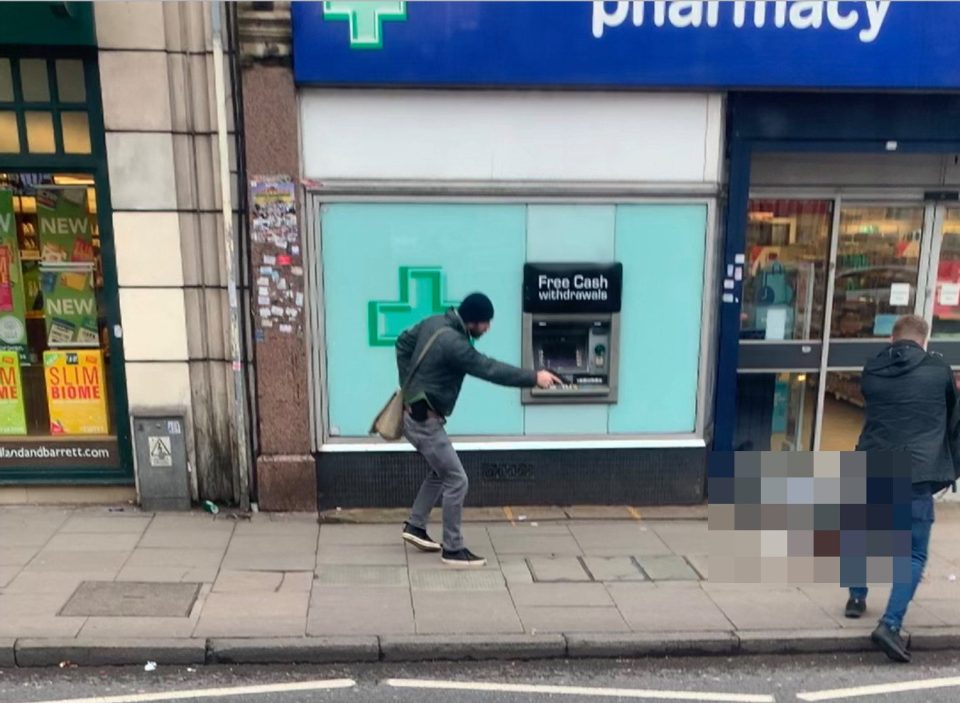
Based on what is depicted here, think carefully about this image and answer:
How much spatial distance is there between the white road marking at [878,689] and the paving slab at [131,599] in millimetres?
3385

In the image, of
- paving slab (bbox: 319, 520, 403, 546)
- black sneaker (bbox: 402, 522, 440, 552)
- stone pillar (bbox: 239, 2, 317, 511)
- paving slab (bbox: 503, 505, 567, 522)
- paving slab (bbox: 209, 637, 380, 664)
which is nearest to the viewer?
paving slab (bbox: 209, 637, 380, 664)

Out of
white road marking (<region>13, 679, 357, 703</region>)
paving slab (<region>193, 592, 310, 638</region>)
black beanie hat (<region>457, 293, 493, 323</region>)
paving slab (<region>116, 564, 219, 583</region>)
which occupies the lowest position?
white road marking (<region>13, 679, 357, 703</region>)

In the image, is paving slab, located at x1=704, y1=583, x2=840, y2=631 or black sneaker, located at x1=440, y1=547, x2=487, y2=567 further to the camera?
black sneaker, located at x1=440, y1=547, x2=487, y2=567

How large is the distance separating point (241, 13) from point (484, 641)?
14.6ft

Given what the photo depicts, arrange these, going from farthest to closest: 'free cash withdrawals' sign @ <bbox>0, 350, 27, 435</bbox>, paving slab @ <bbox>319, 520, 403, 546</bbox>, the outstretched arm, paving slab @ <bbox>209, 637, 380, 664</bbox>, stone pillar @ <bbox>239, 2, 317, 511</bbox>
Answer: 1. 'free cash withdrawals' sign @ <bbox>0, 350, 27, 435</bbox>
2. paving slab @ <bbox>319, 520, 403, 546</bbox>
3. stone pillar @ <bbox>239, 2, 317, 511</bbox>
4. the outstretched arm
5. paving slab @ <bbox>209, 637, 380, 664</bbox>

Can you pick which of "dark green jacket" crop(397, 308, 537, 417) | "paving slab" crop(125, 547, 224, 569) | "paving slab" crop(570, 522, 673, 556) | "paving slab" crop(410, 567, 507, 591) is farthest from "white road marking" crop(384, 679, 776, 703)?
"paving slab" crop(125, 547, 224, 569)

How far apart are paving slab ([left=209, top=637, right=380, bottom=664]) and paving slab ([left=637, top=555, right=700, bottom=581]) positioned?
197cm

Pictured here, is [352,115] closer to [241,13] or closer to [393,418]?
[241,13]

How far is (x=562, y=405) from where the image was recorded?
6184mm

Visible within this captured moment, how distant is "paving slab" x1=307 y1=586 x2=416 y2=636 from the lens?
4.23 metres

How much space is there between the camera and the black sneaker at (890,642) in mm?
4129

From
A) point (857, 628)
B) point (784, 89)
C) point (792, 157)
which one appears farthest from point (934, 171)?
point (857, 628)

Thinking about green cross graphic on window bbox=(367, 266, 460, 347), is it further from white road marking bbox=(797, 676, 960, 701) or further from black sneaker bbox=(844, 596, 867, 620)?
white road marking bbox=(797, 676, 960, 701)

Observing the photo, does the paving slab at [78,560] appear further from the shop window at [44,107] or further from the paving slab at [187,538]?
the shop window at [44,107]
